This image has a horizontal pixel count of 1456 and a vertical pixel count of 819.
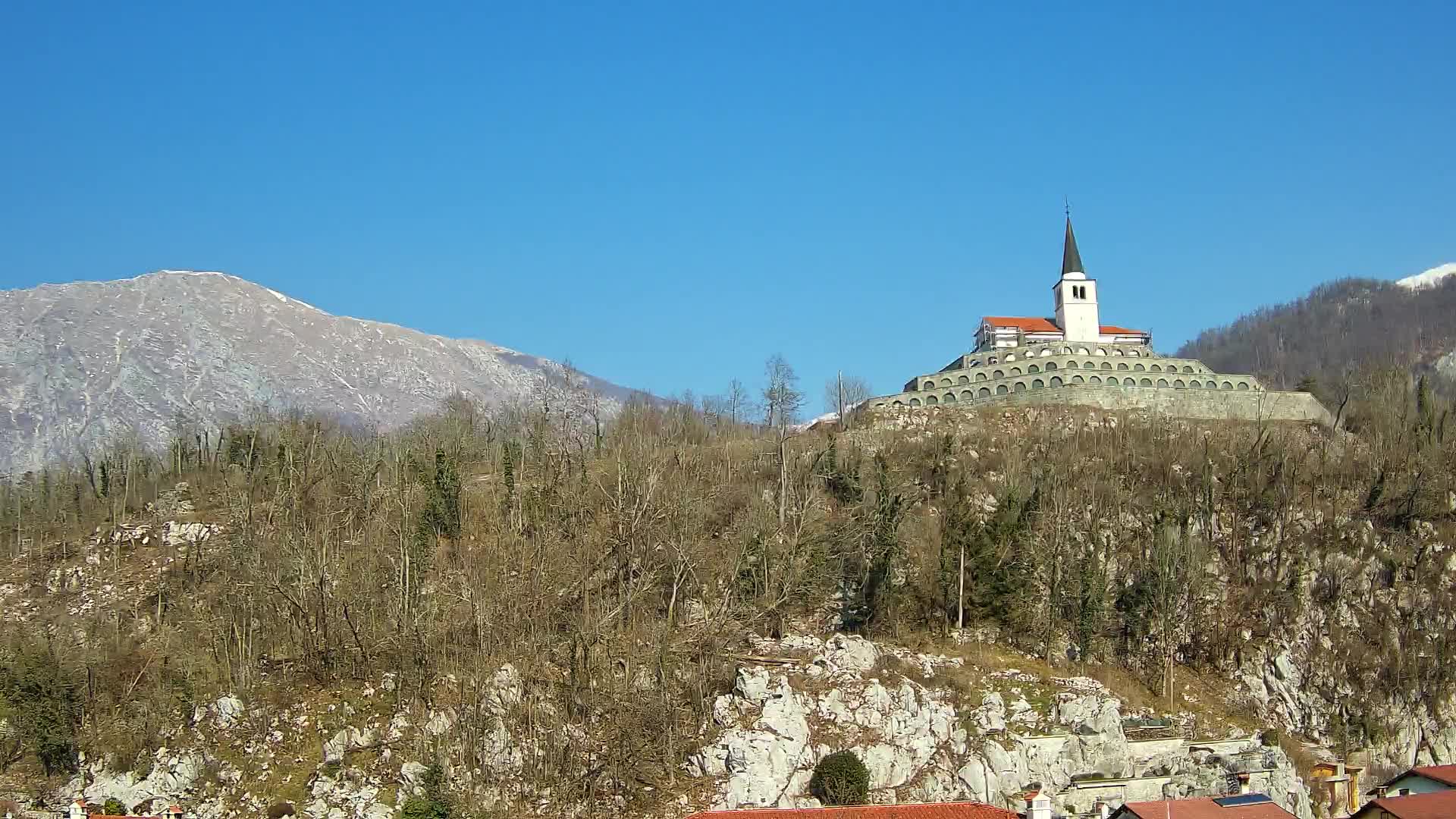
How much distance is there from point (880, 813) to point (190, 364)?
121237mm

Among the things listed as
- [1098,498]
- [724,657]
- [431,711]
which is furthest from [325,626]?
[1098,498]

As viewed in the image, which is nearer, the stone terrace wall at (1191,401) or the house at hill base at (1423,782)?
the house at hill base at (1423,782)

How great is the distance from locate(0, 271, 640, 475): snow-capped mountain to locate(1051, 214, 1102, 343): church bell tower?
50.4 m

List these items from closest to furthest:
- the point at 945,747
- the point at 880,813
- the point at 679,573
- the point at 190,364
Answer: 1. the point at 880,813
2. the point at 945,747
3. the point at 679,573
4. the point at 190,364

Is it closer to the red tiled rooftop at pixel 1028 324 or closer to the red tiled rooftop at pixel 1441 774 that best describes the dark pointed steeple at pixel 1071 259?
the red tiled rooftop at pixel 1028 324

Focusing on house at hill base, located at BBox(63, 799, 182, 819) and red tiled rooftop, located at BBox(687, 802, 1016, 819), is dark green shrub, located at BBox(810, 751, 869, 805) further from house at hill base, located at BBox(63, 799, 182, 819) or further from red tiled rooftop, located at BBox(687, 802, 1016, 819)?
house at hill base, located at BBox(63, 799, 182, 819)

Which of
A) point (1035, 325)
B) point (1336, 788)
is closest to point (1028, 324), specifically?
point (1035, 325)

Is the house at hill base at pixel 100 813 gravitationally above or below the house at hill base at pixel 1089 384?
below

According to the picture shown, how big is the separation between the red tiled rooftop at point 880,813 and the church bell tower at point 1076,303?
53.8 meters

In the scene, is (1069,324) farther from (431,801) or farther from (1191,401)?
(431,801)

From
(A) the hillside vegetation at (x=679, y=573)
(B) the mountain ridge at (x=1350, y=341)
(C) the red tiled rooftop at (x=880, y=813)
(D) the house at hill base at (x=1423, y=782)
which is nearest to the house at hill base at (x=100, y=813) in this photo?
(A) the hillside vegetation at (x=679, y=573)

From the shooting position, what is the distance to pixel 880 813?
36.4 meters

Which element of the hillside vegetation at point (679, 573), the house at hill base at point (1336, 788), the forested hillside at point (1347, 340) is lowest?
the house at hill base at point (1336, 788)

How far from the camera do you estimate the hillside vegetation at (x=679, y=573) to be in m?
46.1
